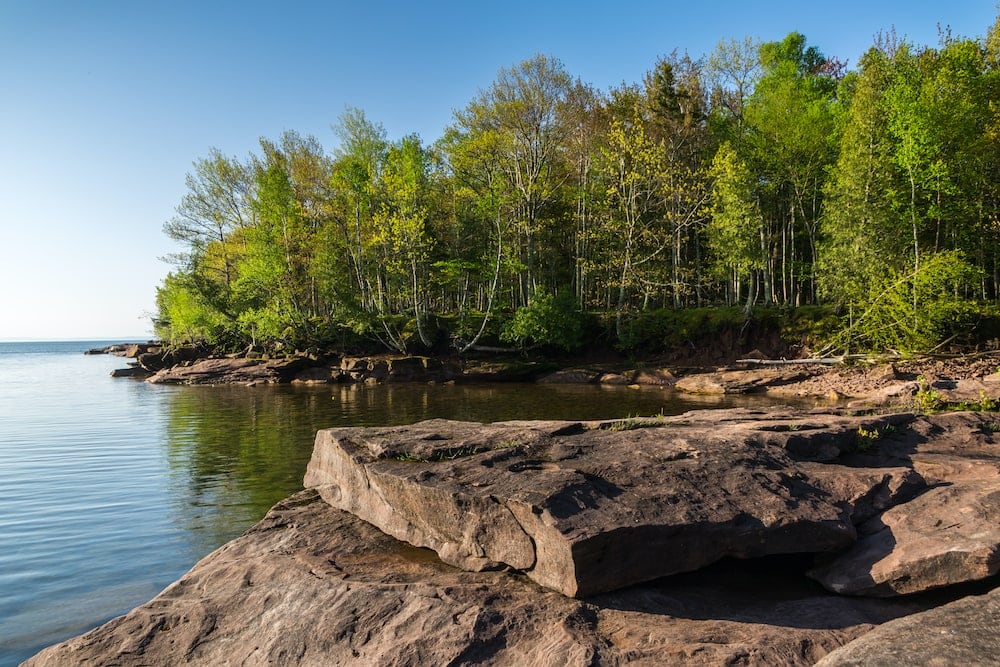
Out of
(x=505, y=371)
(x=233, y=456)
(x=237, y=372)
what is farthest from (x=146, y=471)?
(x=237, y=372)

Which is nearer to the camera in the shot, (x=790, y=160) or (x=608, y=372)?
(x=608, y=372)

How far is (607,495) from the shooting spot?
18.8ft

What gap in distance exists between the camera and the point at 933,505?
19.2 ft

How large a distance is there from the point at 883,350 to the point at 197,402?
3533 cm

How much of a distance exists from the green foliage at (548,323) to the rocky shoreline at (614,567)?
28.4m

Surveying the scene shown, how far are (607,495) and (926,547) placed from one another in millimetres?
2985

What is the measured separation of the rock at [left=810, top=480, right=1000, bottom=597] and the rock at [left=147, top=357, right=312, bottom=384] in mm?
36814

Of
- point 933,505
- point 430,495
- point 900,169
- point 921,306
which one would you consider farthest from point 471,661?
point 900,169

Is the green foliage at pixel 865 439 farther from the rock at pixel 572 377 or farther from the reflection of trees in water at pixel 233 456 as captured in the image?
the rock at pixel 572 377

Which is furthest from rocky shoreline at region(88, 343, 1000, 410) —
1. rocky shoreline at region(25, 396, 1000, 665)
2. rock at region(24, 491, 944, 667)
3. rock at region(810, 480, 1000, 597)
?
rock at region(24, 491, 944, 667)

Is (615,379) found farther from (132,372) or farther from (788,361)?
(132,372)

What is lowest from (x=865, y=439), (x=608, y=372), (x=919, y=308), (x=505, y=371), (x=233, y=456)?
(x=233, y=456)

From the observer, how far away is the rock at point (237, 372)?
3753cm

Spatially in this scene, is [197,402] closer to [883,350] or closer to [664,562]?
[664,562]
